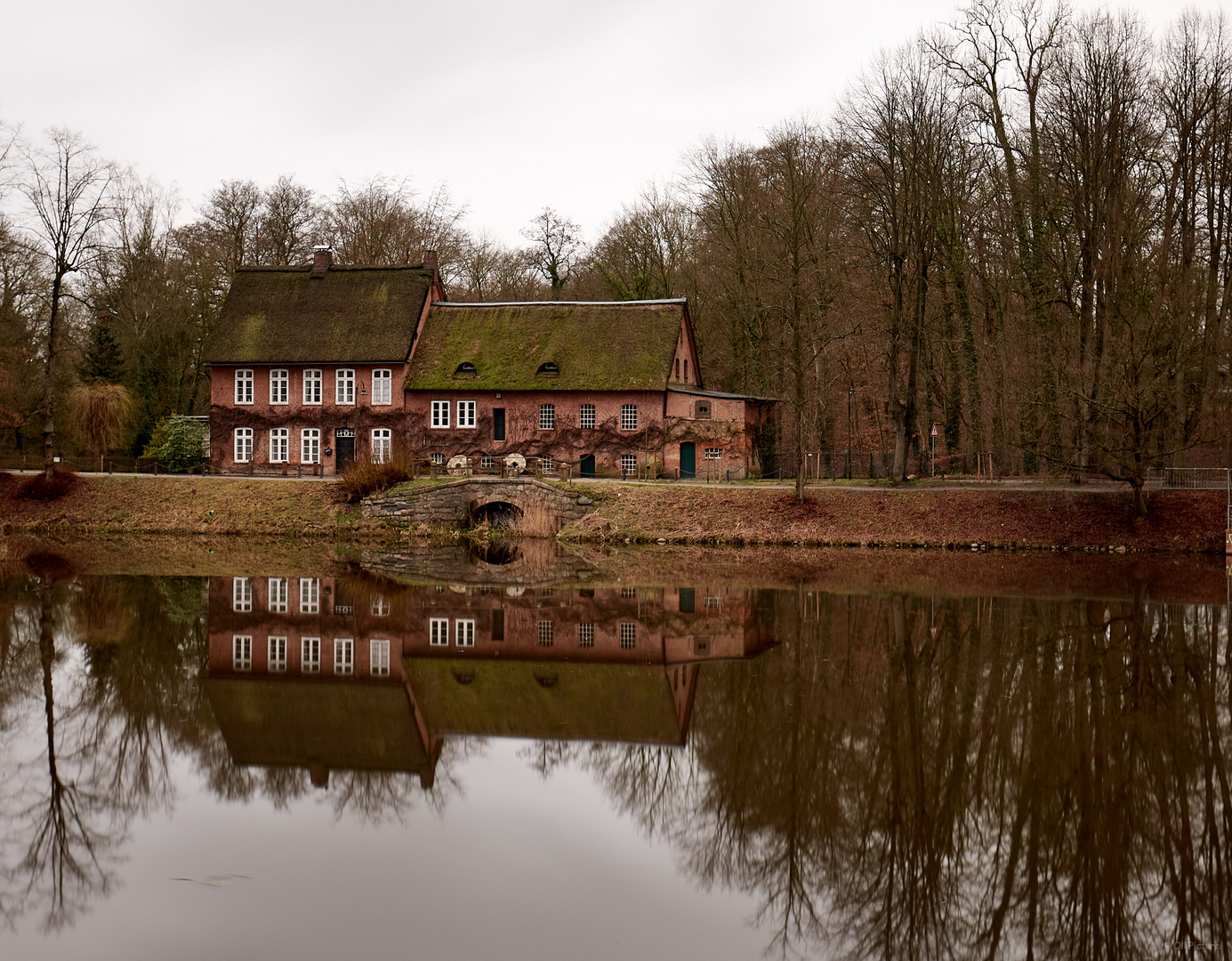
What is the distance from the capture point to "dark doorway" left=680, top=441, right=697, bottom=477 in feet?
127

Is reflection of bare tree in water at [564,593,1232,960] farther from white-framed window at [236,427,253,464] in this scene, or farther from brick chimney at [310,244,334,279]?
brick chimney at [310,244,334,279]

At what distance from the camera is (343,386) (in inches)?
1594

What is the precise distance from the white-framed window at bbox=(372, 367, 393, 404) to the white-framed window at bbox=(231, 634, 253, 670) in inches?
993

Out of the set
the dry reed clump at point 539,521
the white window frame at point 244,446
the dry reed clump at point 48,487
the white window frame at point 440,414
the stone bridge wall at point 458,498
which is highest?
the white window frame at point 440,414

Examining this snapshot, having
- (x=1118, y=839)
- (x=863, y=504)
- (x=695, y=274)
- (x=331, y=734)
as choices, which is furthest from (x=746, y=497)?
(x=1118, y=839)

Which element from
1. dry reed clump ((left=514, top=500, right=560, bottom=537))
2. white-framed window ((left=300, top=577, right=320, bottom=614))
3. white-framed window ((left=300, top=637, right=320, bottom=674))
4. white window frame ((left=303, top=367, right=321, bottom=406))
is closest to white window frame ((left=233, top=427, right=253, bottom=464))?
white window frame ((left=303, top=367, right=321, bottom=406))

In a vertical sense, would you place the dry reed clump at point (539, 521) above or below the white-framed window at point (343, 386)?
below

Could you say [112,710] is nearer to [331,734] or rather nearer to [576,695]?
[331,734]

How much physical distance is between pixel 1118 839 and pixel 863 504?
23.7m

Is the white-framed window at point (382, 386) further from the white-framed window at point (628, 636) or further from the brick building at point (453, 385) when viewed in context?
the white-framed window at point (628, 636)

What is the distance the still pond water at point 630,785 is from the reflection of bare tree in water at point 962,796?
0.03 meters

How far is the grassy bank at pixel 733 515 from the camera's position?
1099 inches

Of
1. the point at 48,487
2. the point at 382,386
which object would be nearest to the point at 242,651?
the point at 48,487

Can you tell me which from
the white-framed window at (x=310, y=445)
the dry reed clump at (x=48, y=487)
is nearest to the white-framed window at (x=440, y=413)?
the white-framed window at (x=310, y=445)
